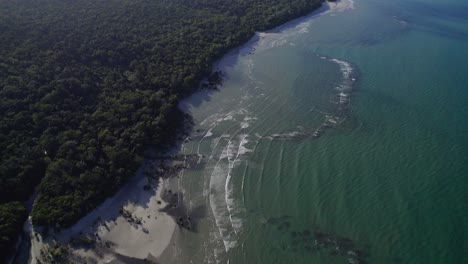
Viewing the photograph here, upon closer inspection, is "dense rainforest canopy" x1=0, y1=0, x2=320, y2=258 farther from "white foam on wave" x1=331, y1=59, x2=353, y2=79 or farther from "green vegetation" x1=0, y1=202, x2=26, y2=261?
"white foam on wave" x1=331, y1=59, x2=353, y2=79

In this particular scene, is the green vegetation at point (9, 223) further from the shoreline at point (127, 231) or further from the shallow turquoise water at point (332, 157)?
the shallow turquoise water at point (332, 157)

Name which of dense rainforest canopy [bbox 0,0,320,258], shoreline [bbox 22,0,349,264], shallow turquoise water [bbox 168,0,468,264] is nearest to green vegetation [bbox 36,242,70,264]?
shoreline [bbox 22,0,349,264]

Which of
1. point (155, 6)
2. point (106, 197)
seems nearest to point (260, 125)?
point (106, 197)

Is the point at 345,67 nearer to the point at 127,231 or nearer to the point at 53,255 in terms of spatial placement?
the point at 127,231

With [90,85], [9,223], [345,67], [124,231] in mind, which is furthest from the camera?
[345,67]

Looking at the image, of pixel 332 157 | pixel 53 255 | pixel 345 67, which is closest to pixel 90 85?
pixel 53 255

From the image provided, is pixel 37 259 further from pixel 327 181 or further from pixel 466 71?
pixel 466 71
